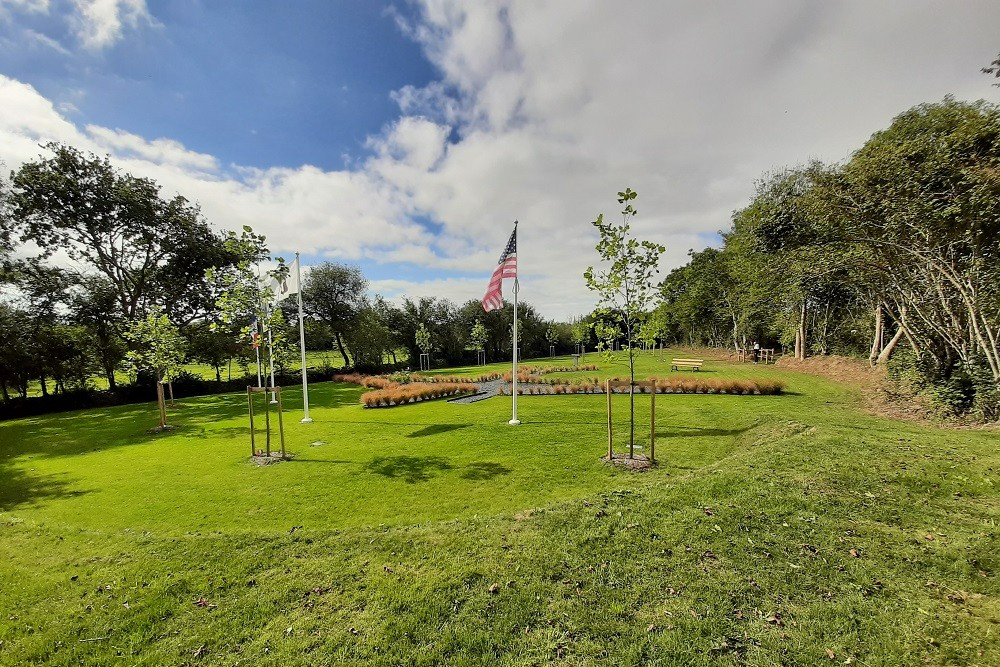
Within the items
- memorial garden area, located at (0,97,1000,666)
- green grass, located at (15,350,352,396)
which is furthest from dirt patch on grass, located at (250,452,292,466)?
green grass, located at (15,350,352,396)

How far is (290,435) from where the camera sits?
1126cm

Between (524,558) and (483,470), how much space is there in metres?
Answer: 3.35

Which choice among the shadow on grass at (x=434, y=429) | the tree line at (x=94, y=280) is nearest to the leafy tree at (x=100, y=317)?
the tree line at (x=94, y=280)

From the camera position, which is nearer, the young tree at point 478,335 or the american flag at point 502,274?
the american flag at point 502,274

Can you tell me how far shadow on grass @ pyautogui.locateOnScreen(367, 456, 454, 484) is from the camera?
→ 735 centimetres

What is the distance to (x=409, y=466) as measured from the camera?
26.0ft

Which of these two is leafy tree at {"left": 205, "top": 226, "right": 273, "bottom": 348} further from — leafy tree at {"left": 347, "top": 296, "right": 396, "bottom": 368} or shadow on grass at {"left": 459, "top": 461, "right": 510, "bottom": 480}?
leafy tree at {"left": 347, "top": 296, "right": 396, "bottom": 368}

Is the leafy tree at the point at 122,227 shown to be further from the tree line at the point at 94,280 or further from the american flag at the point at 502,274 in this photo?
the american flag at the point at 502,274

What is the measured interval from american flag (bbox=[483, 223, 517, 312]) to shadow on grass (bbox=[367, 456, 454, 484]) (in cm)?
418

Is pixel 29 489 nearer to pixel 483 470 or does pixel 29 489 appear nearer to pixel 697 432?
pixel 483 470

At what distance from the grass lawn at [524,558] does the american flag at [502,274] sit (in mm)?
4050

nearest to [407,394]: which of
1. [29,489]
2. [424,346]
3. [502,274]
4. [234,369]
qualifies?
[502,274]

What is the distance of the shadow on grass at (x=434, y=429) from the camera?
10.8m

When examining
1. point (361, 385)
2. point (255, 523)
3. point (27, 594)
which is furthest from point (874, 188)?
point (361, 385)
